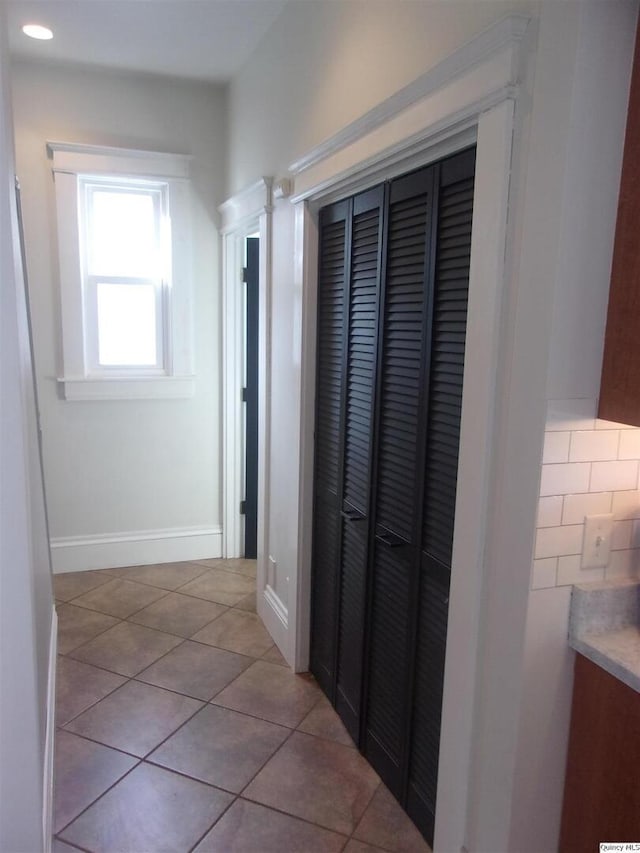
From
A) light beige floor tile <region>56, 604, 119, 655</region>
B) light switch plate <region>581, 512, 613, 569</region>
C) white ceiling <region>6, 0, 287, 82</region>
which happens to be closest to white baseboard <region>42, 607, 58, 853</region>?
light beige floor tile <region>56, 604, 119, 655</region>

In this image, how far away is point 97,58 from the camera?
336 centimetres

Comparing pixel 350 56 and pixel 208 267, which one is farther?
pixel 208 267

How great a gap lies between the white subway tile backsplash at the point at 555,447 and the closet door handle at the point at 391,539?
28.0 inches

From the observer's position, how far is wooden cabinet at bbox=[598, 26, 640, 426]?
4.07 feet

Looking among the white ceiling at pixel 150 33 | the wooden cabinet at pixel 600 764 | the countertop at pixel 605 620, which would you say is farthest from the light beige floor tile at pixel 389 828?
the white ceiling at pixel 150 33

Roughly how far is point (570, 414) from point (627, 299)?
258mm

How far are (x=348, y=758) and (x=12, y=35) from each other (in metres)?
3.65

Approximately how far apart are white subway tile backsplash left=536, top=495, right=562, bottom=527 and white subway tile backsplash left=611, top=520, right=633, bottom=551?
0.58 ft

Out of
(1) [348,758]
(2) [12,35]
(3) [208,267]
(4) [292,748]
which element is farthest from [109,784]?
(2) [12,35]

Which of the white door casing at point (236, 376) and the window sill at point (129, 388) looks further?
the window sill at point (129, 388)

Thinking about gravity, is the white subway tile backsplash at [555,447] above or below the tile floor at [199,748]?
above

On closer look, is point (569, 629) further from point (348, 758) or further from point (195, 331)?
point (195, 331)

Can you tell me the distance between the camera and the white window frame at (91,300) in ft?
11.7

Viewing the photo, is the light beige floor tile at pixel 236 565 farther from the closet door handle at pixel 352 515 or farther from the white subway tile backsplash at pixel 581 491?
the white subway tile backsplash at pixel 581 491
